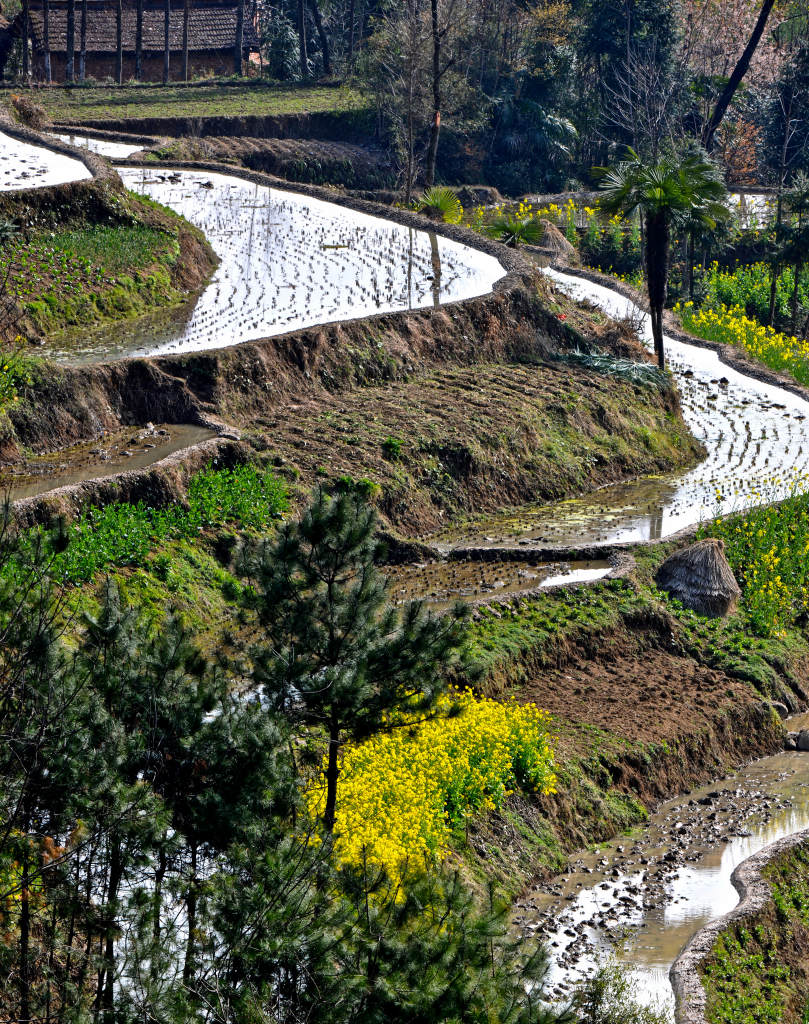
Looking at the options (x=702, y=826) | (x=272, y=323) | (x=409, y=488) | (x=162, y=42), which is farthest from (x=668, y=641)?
(x=162, y=42)

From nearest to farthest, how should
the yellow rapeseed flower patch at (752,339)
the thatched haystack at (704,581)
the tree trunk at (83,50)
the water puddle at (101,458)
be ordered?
the water puddle at (101,458) < the thatched haystack at (704,581) < the yellow rapeseed flower patch at (752,339) < the tree trunk at (83,50)

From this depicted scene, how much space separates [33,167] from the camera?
34781mm

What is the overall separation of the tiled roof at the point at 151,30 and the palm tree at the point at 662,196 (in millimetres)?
37576

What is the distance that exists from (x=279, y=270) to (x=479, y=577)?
14692mm

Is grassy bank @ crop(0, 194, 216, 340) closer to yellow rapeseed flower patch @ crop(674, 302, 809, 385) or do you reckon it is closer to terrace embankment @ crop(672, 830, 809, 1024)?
yellow rapeseed flower patch @ crop(674, 302, 809, 385)

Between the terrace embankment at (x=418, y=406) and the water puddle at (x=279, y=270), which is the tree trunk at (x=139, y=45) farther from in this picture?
the terrace embankment at (x=418, y=406)

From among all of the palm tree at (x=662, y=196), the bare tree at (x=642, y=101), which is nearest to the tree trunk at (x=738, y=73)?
the bare tree at (x=642, y=101)

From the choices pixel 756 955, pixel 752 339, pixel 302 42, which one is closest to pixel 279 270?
pixel 752 339

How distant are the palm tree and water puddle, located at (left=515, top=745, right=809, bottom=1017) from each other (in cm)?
1590

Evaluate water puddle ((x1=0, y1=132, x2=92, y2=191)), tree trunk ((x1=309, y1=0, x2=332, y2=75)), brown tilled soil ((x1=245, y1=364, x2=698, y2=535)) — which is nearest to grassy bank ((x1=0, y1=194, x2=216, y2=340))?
water puddle ((x1=0, y1=132, x2=92, y2=191))

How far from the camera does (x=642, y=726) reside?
18.7 meters

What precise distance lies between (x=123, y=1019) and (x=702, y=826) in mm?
11157

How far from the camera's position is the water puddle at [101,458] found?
68.0 ft

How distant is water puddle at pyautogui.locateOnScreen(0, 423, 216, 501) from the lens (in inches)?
816
